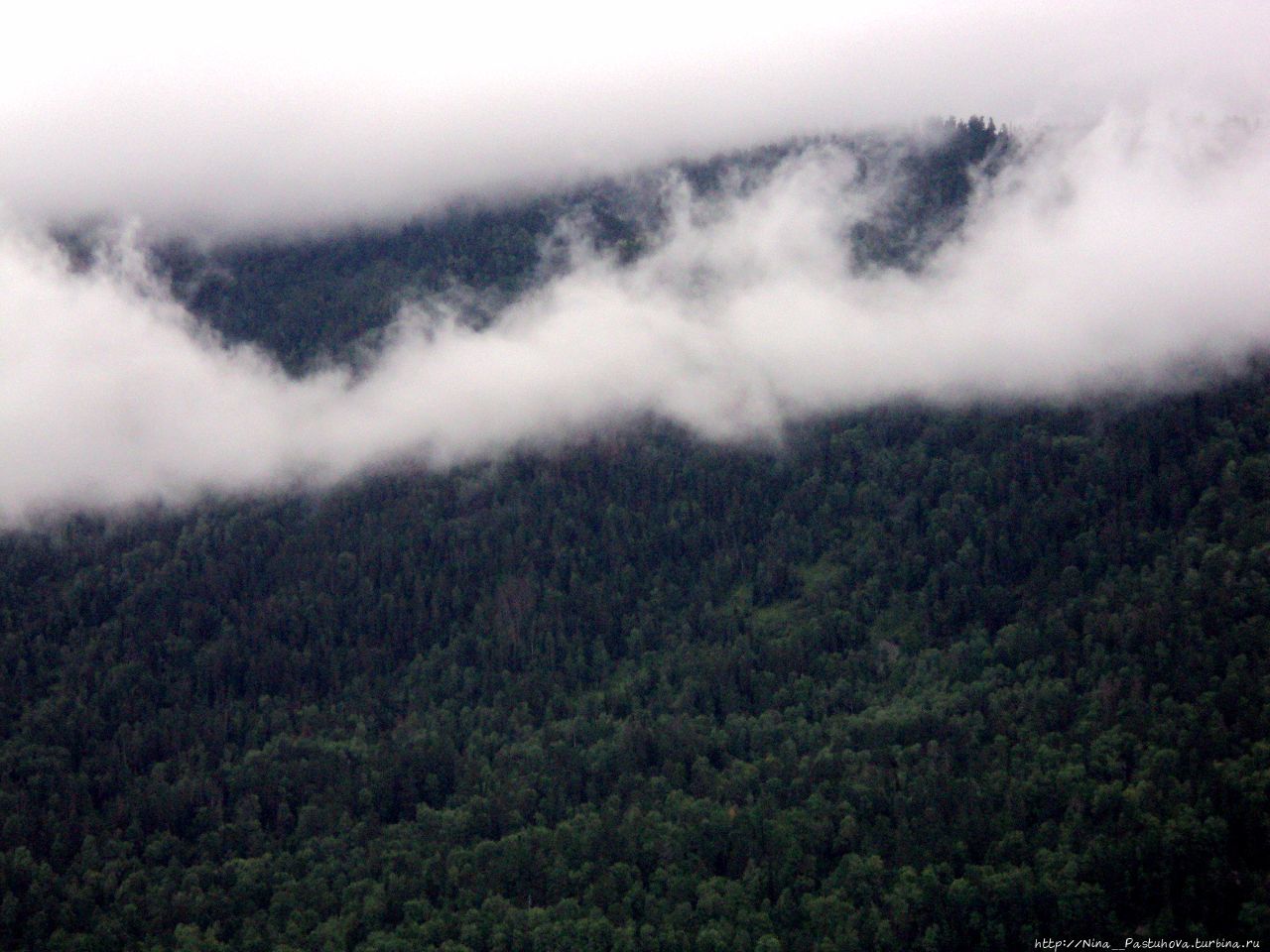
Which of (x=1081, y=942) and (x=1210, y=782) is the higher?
(x=1210, y=782)

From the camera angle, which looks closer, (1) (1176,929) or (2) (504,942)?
(1) (1176,929)

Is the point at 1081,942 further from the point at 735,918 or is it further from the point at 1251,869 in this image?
the point at 735,918

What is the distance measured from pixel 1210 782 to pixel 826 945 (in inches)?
1725

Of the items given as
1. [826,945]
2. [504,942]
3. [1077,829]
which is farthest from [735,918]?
[1077,829]

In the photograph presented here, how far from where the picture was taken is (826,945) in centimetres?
19400

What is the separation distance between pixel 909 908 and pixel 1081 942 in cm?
1764

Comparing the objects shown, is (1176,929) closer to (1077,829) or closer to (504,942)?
(1077,829)

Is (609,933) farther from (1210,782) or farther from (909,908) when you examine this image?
(1210,782)

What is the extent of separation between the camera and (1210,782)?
19700 centimetres

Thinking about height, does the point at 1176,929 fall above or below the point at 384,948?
below

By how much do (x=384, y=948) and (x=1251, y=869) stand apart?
90180 mm

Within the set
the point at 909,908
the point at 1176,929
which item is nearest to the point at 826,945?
the point at 909,908

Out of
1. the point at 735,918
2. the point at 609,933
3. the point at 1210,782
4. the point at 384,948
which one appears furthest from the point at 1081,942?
the point at 384,948

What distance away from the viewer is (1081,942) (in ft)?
624
